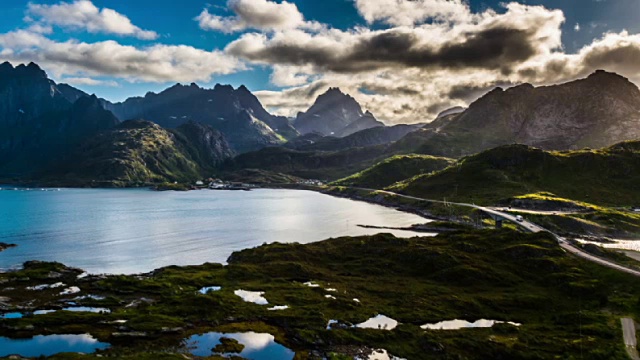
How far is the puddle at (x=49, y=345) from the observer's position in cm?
5950

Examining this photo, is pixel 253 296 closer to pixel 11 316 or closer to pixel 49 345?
pixel 49 345

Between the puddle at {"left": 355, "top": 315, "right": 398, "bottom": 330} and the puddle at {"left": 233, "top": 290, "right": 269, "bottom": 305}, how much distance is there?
23.3 meters

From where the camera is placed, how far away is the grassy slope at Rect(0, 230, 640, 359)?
65.0 meters

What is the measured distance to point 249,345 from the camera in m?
64.9

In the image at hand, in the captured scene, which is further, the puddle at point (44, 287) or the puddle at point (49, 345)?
the puddle at point (44, 287)

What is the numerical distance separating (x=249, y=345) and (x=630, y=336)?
6334 centimetres

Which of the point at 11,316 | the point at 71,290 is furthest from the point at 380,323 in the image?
the point at 71,290

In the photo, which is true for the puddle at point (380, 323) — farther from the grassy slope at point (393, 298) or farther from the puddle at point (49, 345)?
the puddle at point (49, 345)

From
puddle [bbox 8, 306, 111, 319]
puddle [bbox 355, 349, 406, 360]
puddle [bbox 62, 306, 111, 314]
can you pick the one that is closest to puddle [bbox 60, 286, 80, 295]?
puddle [bbox 8, 306, 111, 319]

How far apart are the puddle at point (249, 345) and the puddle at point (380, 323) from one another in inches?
654

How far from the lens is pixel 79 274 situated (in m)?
107

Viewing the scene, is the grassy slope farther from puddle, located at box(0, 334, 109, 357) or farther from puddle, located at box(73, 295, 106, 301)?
puddle, located at box(0, 334, 109, 357)

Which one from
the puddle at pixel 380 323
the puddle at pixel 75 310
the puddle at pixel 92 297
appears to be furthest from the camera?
the puddle at pixel 92 297

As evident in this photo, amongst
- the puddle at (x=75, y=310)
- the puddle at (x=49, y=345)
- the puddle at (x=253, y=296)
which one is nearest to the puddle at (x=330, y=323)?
the puddle at (x=253, y=296)
